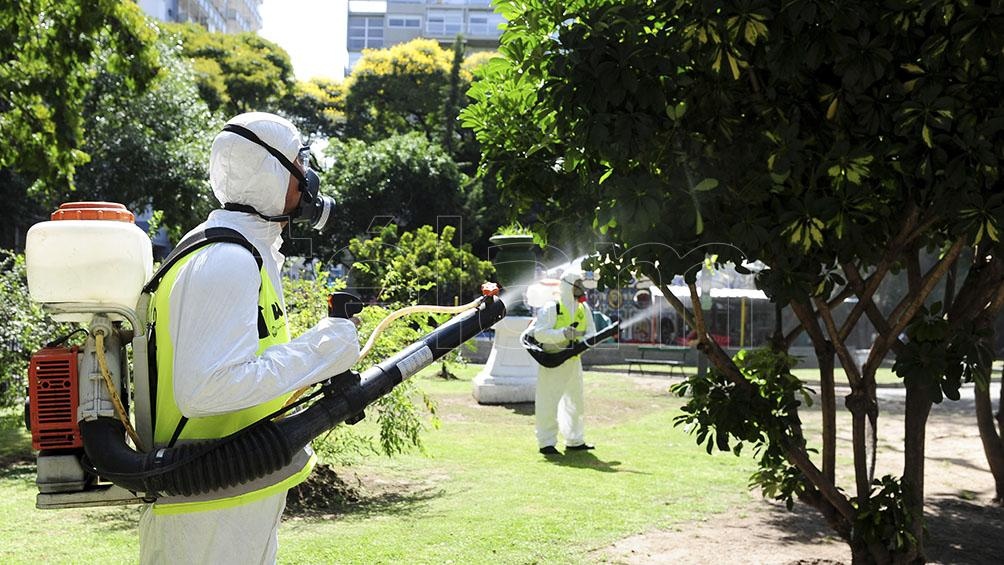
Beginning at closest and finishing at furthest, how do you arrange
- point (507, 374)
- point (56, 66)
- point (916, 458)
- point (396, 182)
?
point (916, 458) → point (56, 66) → point (507, 374) → point (396, 182)

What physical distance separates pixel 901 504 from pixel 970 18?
2.47m

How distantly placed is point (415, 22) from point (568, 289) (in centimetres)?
6336

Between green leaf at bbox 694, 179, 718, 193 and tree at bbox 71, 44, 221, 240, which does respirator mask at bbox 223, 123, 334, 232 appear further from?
tree at bbox 71, 44, 221, 240

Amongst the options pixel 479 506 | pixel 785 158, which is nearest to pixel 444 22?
pixel 479 506

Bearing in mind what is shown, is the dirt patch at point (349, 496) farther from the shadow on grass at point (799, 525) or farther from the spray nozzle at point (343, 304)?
the spray nozzle at point (343, 304)

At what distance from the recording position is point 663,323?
28172mm

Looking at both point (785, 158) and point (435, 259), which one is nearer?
point (785, 158)

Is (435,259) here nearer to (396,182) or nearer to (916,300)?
(396,182)

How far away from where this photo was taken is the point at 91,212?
116 inches

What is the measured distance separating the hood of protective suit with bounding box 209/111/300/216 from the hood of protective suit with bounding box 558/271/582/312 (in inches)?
332

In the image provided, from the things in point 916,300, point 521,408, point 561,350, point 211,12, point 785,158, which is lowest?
point 521,408

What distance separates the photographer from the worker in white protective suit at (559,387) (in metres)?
Result: 10.9

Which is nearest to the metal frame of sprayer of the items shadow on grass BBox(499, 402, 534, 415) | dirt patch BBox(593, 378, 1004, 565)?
dirt patch BBox(593, 378, 1004, 565)

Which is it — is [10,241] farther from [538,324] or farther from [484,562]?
[484,562]
